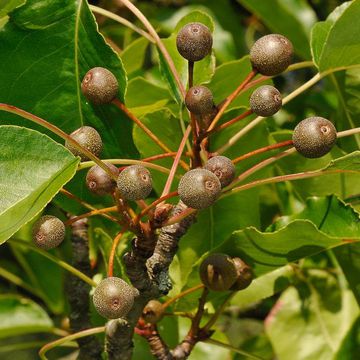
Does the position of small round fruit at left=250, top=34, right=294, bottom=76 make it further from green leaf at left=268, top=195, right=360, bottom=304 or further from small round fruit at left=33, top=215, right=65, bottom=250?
small round fruit at left=33, top=215, right=65, bottom=250

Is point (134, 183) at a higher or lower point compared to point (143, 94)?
lower

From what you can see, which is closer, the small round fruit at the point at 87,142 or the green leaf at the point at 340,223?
the small round fruit at the point at 87,142

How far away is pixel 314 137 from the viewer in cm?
161

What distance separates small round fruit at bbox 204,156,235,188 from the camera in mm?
1582

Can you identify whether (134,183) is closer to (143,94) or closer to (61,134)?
(61,134)

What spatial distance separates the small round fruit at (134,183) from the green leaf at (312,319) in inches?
52.8

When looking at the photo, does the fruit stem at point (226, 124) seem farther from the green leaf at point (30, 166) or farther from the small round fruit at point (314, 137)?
the green leaf at point (30, 166)

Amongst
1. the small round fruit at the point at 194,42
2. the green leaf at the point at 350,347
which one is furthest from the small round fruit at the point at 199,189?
the green leaf at the point at 350,347

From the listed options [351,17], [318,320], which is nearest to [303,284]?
[318,320]

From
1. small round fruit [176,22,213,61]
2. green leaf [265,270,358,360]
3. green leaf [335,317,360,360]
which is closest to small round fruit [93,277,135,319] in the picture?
small round fruit [176,22,213,61]

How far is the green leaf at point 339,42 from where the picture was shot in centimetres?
179

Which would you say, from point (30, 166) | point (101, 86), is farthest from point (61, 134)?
point (101, 86)

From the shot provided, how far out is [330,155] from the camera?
2135 mm

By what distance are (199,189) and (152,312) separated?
50 cm
